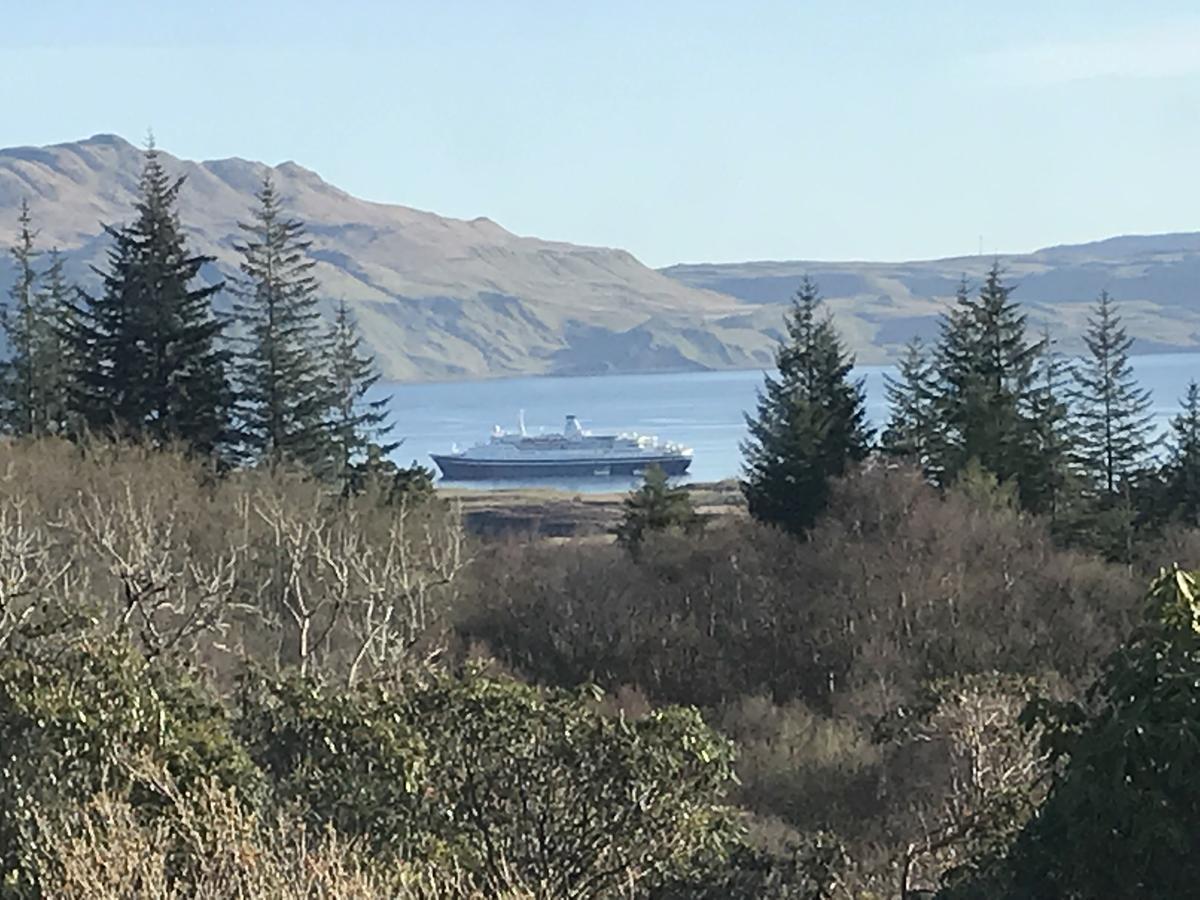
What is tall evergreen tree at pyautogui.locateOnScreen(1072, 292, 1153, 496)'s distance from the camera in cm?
4078

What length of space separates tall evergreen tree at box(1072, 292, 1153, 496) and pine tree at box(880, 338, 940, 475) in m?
3.35

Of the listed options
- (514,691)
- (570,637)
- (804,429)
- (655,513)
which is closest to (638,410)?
(655,513)

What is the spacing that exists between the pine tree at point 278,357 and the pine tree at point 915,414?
11961 mm

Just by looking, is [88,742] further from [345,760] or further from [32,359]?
[32,359]

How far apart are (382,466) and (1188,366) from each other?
4978 inches

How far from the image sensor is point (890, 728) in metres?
17.0

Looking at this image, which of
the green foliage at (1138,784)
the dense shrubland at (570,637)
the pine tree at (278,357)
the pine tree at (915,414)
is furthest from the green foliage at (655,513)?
the green foliage at (1138,784)

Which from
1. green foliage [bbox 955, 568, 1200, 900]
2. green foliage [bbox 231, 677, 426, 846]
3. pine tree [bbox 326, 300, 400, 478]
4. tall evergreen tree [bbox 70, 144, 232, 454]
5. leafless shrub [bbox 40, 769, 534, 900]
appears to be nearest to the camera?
green foliage [bbox 955, 568, 1200, 900]

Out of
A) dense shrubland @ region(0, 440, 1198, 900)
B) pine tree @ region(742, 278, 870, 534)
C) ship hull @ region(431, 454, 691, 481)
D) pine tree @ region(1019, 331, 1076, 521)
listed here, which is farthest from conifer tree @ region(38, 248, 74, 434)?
ship hull @ region(431, 454, 691, 481)

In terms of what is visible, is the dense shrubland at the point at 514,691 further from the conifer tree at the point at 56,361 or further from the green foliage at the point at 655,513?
the conifer tree at the point at 56,361

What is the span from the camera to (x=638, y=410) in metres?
137

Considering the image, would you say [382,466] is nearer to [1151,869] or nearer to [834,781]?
[834,781]

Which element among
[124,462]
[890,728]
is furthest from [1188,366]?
[890,728]

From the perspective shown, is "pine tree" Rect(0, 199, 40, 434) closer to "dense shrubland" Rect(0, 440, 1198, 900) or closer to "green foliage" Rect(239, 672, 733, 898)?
"dense shrubland" Rect(0, 440, 1198, 900)
